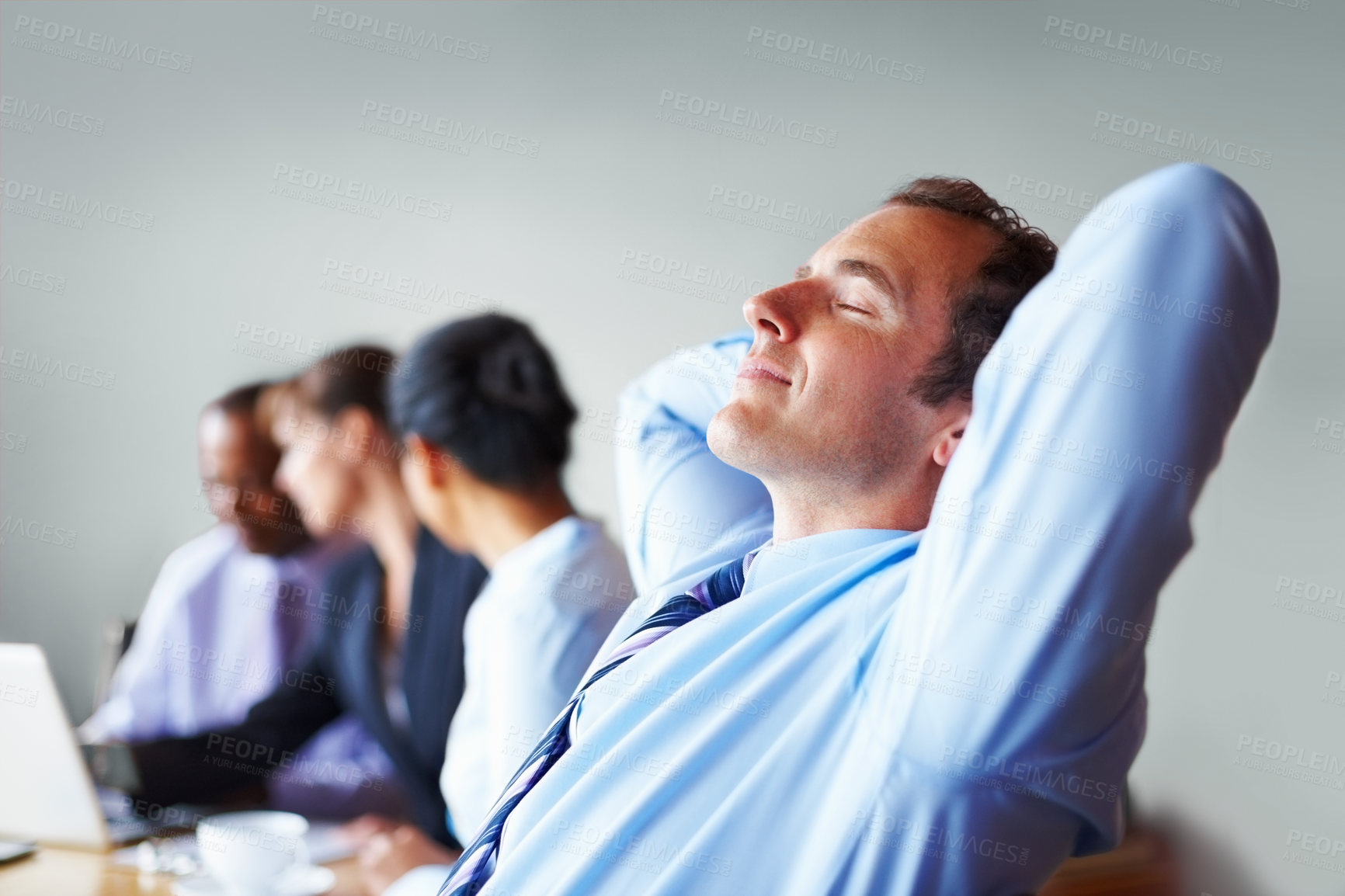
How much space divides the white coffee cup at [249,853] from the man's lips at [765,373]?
99cm

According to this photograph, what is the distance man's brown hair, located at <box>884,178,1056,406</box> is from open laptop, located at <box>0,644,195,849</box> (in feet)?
4.78

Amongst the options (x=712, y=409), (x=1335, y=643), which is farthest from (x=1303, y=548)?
(x=712, y=409)

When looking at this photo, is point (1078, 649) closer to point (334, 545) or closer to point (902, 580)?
point (902, 580)

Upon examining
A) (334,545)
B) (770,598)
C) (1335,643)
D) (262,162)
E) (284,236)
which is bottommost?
(334,545)

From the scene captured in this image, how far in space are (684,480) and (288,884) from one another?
842 millimetres

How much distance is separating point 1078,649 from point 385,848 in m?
1.31

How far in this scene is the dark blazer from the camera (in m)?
2.86

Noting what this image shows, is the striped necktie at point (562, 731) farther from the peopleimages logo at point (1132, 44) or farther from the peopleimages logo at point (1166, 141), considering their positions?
the peopleimages logo at point (1132, 44)

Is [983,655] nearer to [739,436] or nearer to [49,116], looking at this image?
[739,436]

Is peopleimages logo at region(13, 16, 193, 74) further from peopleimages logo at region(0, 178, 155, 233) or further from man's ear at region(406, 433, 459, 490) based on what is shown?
man's ear at region(406, 433, 459, 490)

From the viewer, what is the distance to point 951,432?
1.19 m

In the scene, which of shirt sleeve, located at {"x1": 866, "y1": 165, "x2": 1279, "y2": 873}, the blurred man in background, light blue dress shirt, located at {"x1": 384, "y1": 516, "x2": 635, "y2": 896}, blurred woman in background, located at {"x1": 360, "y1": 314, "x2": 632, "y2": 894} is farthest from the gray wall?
shirt sleeve, located at {"x1": 866, "y1": 165, "x2": 1279, "y2": 873}

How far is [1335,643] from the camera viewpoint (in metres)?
1.97

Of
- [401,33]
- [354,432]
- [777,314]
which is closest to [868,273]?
[777,314]
